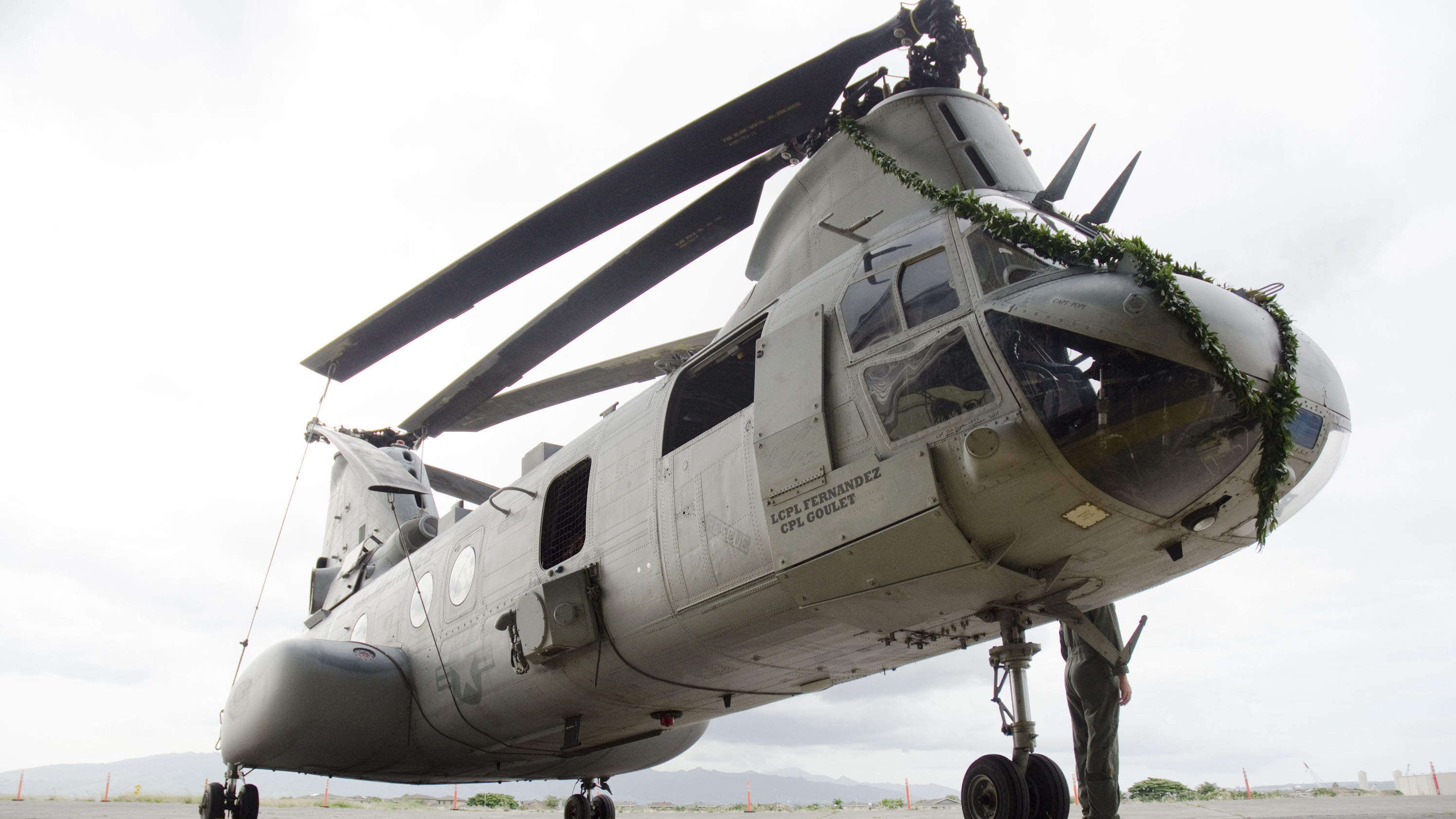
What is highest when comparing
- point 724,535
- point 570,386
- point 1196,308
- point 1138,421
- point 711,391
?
point 570,386

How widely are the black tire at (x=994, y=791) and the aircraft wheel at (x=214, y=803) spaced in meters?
7.45

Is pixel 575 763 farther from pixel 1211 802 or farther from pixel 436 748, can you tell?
pixel 1211 802

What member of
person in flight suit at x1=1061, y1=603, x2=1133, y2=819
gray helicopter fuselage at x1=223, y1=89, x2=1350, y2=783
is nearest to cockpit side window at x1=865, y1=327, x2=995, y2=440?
gray helicopter fuselage at x1=223, y1=89, x2=1350, y2=783

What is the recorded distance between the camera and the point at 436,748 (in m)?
7.75

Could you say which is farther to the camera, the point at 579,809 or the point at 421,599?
the point at 579,809

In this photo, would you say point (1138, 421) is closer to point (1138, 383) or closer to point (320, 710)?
point (1138, 383)

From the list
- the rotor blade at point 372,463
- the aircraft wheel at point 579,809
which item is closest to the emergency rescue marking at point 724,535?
the rotor blade at point 372,463

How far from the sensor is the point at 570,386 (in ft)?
31.7

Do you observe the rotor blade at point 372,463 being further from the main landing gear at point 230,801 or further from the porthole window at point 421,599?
the main landing gear at point 230,801

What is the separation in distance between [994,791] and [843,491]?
1496 mm

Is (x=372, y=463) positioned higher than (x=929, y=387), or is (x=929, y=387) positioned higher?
(x=372, y=463)

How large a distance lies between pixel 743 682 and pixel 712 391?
1995 mm

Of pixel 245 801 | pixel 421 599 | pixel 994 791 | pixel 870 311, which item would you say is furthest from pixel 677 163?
pixel 245 801

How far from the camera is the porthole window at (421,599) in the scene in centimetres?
799
